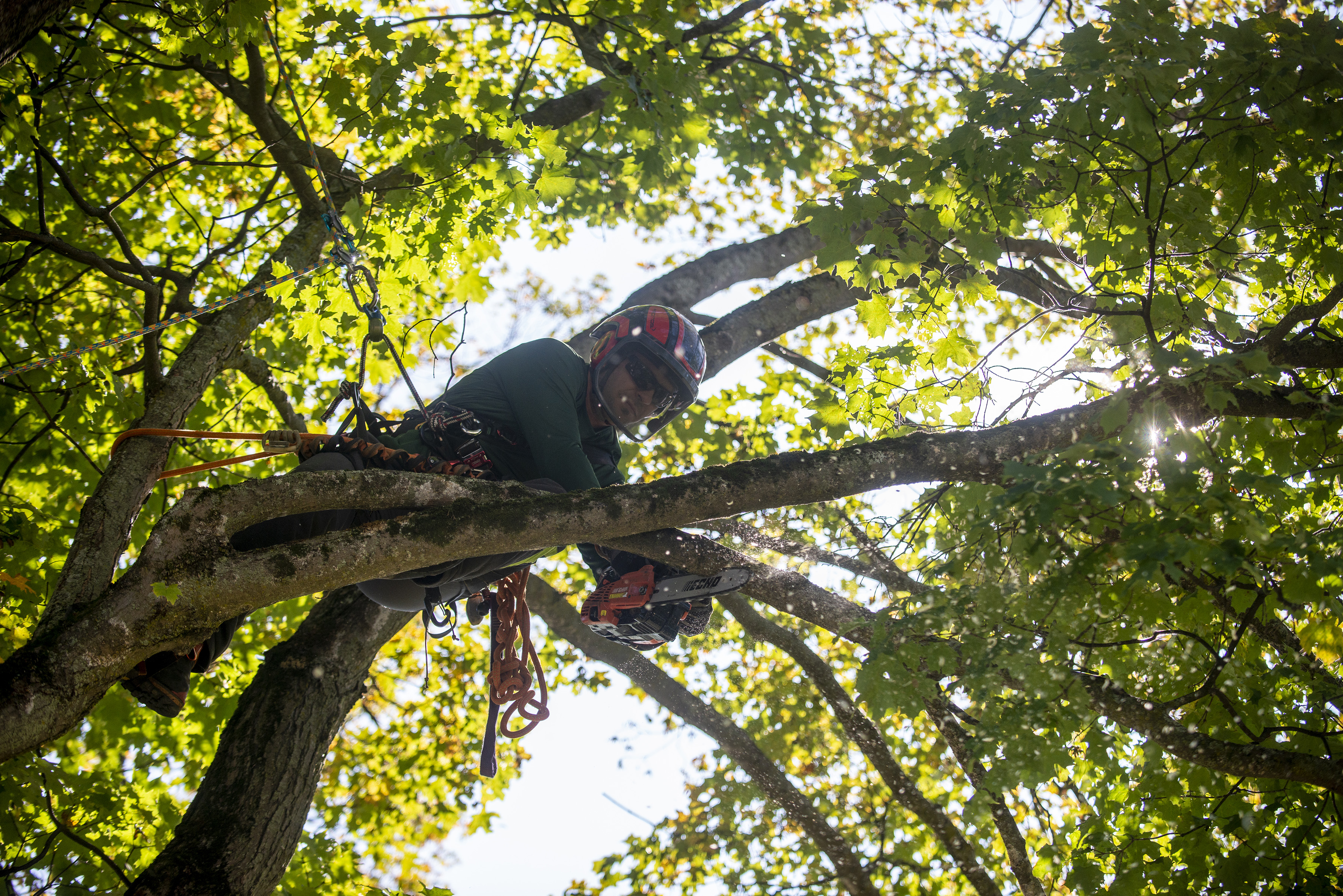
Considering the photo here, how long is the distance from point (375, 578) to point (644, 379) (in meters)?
1.88

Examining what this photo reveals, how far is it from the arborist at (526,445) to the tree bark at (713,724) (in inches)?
45.2

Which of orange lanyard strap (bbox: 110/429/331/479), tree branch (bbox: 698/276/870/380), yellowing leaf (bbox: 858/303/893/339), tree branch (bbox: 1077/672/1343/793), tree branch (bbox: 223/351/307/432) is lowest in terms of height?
tree branch (bbox: 1077/672/1343/793)

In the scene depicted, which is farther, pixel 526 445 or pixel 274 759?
pixel 526 445

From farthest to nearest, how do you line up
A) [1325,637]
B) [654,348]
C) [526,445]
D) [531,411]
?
[654,348] < [526,445] < [531,411] < [1325,637]

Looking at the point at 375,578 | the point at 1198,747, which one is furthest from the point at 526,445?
the point at 1198,747

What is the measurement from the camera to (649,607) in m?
3.51

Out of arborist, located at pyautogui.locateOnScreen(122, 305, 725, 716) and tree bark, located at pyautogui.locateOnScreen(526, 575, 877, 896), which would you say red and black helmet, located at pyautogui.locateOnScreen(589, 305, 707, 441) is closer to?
arborist, located at pyautogui.locateOnScreen(122, 305, 725, 716)

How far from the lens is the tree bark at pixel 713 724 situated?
175 inches

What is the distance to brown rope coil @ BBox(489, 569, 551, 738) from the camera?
147 inches

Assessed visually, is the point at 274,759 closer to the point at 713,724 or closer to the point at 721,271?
the point at 713,724

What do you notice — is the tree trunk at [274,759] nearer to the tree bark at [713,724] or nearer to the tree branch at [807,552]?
the tree bark at [713,724]

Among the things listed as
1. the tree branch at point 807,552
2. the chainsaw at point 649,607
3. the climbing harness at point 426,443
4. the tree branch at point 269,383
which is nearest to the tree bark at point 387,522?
the climbing harness at point 426,443

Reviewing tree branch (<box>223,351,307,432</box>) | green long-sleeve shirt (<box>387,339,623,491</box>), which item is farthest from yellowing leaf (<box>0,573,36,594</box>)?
green long-sleeve shirt (<box>387,339,623,491</box>)

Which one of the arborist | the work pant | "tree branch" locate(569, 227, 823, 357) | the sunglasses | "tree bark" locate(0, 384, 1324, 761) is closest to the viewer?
→ "tree bark" locate(0, 384, 1324, 761)
